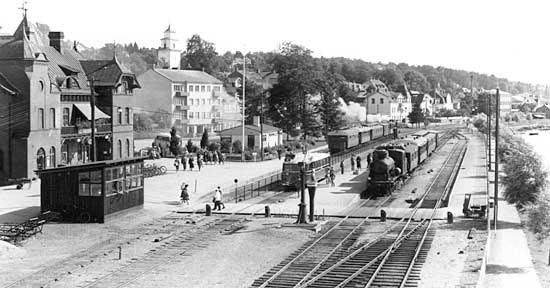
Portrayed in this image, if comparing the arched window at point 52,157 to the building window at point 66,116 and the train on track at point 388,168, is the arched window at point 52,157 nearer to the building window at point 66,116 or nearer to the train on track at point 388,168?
the building window at point 66,116

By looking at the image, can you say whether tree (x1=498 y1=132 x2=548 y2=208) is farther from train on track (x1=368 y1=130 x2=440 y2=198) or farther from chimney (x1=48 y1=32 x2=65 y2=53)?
chimney (x1=48 y1=32 x2=65 y2=53)

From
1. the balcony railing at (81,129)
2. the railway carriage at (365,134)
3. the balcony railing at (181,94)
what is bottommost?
the railway carriage at (365,134)

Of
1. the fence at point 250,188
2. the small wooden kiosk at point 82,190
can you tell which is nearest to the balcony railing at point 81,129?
the fence at point 250,188

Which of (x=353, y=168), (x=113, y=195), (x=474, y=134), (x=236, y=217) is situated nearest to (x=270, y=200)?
(x=236, y=217)

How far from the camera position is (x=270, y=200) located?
4375 cm

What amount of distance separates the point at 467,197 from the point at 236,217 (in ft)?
38.6

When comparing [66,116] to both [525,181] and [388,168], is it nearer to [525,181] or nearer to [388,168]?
[388,168]

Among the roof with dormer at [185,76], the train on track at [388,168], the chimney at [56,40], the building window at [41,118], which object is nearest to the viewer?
the train on track at [388,168]

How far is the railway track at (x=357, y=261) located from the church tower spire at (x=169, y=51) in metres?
118

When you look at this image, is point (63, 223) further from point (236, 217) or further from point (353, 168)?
point (353, 168)

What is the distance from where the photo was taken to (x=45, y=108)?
176ft

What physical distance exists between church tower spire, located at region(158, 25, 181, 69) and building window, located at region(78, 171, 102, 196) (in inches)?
4495

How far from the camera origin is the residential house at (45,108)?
51.4 m

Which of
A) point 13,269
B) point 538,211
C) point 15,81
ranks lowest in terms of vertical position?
point 13,269
